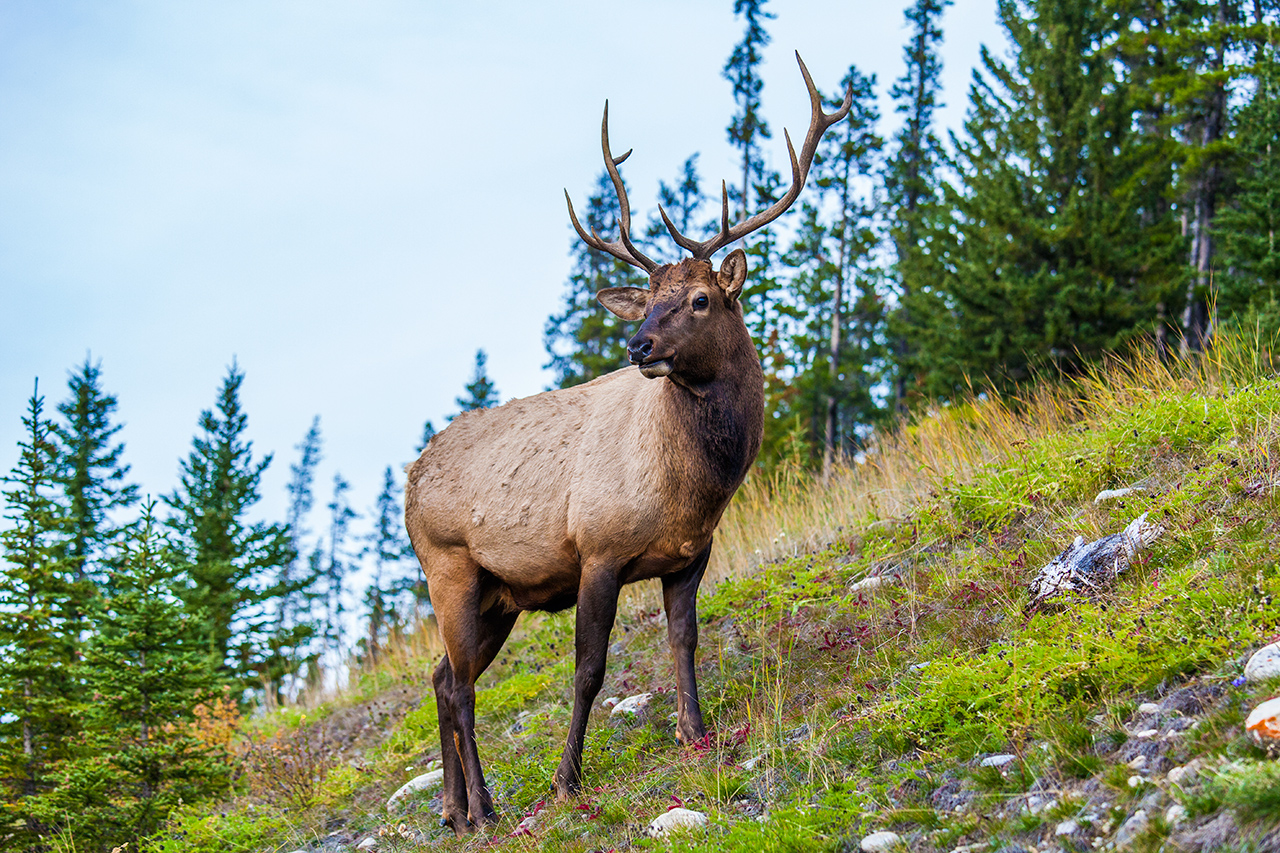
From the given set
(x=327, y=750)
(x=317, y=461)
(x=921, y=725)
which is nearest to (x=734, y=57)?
(x=327, y=750)

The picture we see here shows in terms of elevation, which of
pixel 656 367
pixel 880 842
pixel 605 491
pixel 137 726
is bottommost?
pixel 880 842

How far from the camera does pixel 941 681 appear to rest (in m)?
3.93

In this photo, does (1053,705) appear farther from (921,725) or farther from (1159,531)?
(1159,531)

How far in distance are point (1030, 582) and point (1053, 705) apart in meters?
1.57

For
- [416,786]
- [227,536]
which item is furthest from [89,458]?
[416,786]

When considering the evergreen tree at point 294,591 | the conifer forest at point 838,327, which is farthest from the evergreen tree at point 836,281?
the evergreen tree at point 294,591

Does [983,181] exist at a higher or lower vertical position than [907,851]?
higher

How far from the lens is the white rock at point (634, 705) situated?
241 inches

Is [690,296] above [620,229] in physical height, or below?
below

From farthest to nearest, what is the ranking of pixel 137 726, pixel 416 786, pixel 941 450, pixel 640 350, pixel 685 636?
pixel 941 450, pixel 137 726, pixel 416 786, pixel 685 636, pixel 640 350

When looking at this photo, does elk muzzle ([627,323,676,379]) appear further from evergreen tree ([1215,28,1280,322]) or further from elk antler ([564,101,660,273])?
evergreen tree ([1215,28,1280,322])

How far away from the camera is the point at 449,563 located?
19.4ft

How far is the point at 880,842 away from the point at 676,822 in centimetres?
106

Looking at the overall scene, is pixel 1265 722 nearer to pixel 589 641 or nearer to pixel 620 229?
pixel 589 641
